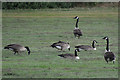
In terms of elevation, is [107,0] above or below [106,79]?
above

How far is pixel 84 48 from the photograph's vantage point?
12.1 m

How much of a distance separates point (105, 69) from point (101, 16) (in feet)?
57.1

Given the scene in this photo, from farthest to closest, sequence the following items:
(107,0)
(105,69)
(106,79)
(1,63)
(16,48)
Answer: (107,0) → (16,48) → (1,63) → (105,69) → (106,79)

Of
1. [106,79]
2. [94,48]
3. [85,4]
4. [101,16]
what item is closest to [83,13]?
[101,16]

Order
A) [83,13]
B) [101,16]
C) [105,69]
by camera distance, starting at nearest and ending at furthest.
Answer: [105,69] → [101,16] → [83,13]

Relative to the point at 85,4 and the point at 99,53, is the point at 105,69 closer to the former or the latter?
the point at 99,53

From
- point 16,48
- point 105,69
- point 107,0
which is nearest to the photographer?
point 105,69

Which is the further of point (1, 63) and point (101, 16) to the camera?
point (101, 16)

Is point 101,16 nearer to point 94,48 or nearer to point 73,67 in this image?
point 94,48

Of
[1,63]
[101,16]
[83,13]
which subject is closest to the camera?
[1,63]

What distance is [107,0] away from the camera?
3391 cm

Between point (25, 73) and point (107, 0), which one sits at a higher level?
point (107, 0)

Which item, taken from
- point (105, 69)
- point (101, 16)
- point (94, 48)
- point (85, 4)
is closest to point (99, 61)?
point (105, 69)

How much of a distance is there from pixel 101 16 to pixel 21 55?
16.0m
